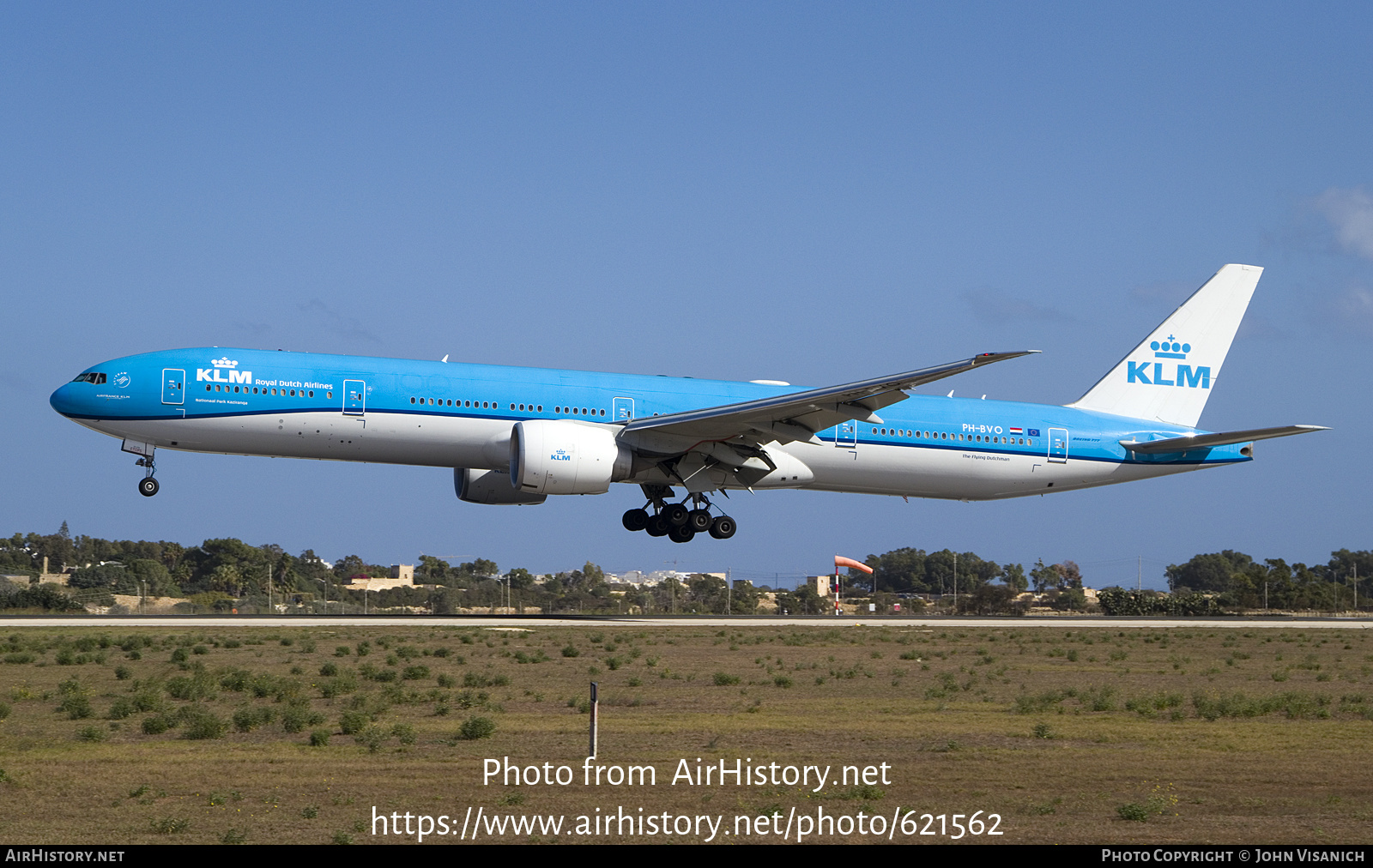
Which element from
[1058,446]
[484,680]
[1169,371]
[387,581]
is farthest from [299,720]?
[387,581]

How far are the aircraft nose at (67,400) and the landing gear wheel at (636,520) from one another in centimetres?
1466

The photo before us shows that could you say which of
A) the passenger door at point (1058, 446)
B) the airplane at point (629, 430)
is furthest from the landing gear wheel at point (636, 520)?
the passenger door at point (1058, 446)

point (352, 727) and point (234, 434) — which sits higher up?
point (234, 434)

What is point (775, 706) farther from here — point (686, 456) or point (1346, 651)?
point (1346, 651)

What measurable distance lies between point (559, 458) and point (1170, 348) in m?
22.2

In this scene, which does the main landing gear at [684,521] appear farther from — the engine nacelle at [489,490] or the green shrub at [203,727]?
the green shrub at [203,727]

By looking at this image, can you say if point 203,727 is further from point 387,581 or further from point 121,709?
point 387,581

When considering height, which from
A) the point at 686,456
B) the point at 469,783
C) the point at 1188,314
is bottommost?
the point at 469,783

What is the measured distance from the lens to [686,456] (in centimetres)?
3488

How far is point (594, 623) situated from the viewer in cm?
3672

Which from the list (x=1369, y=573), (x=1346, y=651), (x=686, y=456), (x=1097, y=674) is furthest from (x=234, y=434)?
(x=1369, y=573)

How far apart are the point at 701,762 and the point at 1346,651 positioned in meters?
24.6

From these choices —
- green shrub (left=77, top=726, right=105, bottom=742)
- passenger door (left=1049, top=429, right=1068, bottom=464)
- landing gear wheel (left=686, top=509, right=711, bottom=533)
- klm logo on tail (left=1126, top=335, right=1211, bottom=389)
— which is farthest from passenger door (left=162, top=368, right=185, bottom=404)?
klm logo on tail (left=1126, top=335, right=1211, bottom=389)

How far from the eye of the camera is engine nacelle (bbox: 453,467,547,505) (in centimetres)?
3700
